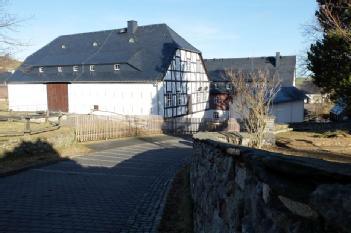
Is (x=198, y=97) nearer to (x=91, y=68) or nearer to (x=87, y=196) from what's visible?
(x=91, y=68)

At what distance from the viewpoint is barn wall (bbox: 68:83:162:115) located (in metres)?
36.5

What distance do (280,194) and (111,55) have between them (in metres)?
40.3

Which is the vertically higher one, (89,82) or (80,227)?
(89,82)

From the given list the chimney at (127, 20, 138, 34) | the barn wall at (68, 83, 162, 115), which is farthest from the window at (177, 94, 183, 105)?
the chimney at (127, 20, 138, 34)

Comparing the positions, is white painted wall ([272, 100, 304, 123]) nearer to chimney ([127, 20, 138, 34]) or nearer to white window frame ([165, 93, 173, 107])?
white window frame ([165, 93, 173, 107])

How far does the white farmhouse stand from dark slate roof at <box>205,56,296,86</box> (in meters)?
9.56

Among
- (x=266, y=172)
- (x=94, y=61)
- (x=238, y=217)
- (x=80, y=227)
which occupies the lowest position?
(x=80, y=227)

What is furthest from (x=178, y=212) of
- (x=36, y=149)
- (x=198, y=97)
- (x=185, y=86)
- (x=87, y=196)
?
(x=198, y=97)

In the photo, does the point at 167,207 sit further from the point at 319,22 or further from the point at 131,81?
the point at 131,81

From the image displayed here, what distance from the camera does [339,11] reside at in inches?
770

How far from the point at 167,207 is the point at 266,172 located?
6.56m

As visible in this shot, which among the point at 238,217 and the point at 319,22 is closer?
the point at 238,217

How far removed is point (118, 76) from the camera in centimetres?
3853

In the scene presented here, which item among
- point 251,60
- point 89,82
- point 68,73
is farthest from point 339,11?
point 251,60
